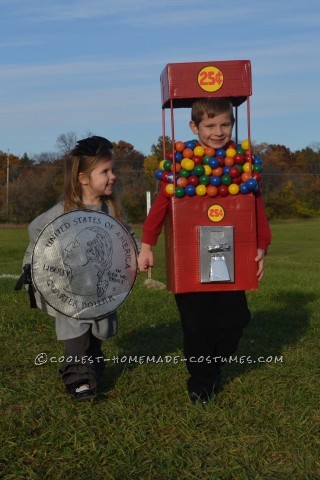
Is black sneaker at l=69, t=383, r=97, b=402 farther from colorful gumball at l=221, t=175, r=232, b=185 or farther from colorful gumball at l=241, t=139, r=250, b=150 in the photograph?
colorful gumball at l=241, t=139, r=250, b=150

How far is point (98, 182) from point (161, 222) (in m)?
0.47

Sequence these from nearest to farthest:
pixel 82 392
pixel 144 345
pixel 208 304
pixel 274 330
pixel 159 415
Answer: pixel 159 415
pixel 82 392
pixel 208 304
pixel 144 345
pixel 274 330

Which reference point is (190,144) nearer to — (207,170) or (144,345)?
(207,170)

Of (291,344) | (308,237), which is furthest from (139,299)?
(308,237)

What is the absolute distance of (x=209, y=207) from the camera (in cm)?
480

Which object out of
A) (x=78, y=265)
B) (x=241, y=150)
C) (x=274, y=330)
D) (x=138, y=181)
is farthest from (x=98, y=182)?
(x=138, y=181)

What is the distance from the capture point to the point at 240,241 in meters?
4.86

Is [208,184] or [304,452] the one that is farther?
[208,184]

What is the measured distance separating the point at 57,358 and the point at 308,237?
33648 mm

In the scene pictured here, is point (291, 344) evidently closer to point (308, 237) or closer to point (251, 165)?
point (251, 165)

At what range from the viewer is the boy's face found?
4.89m

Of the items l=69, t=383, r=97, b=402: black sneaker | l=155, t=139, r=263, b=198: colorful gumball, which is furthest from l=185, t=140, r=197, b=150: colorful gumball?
l=69, t=383, r=97, b=402: black sneaker

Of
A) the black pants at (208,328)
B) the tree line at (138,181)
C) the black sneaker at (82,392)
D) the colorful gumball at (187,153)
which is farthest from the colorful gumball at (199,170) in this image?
the tree line at (138,181)

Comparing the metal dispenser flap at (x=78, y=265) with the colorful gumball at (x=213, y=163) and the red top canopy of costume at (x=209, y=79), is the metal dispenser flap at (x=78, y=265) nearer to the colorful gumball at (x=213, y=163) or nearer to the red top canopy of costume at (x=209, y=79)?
the colorful gumball at (x=213, y=163)
